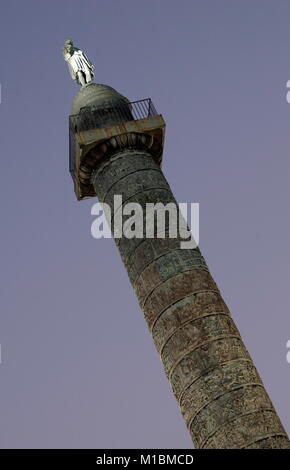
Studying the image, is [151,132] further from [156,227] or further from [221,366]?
[221,366]

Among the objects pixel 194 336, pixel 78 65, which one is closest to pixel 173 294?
pixel 194 336

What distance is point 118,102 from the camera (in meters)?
13.6

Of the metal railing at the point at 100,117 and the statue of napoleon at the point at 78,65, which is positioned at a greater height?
the statue of napoleon at the point at 78,65

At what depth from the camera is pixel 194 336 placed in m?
9.89

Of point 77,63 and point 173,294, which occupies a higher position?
point 77,63

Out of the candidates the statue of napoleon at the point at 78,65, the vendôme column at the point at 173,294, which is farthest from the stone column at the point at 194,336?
the statue of napoleon at the point at 78,65

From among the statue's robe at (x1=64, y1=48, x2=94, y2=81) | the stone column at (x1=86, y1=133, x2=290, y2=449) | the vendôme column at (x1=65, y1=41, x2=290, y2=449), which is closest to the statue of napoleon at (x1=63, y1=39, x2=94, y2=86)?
the statue's robe at (x1=64, y1=48, x2=94, y2=81)

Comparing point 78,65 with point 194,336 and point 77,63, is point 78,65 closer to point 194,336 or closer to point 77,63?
point 77,63

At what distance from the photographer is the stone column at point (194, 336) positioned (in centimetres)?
897

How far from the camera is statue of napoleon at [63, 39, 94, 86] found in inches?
603

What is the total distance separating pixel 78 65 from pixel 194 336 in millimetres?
8423

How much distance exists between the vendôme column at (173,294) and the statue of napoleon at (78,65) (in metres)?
1.34

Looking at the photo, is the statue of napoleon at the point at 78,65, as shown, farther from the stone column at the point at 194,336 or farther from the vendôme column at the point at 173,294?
the stone column at the point at 194,336

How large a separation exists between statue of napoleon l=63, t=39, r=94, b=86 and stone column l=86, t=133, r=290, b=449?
3964 mm
